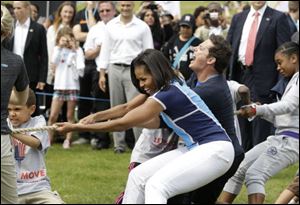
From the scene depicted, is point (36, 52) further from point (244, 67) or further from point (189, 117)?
point (189, 117)

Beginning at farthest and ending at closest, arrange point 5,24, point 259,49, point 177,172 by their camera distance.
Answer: point 259,49
point 177,172
point 5,24

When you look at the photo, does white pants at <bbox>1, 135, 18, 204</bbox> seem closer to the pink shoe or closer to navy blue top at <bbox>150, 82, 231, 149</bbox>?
navy blue top at <bbox>150, 82, 231, 149</bbox>

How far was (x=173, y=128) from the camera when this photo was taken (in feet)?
20.9

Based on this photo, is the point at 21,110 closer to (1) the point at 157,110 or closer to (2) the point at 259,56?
(1) the point at 157,110

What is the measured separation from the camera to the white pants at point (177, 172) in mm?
6031

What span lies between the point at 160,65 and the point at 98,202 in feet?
8.79

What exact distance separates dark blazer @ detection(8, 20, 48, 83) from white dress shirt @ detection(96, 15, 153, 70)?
0.87 meters

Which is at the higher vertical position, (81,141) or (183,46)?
(183,46)

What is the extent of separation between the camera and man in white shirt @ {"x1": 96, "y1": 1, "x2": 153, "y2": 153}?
37.6ft

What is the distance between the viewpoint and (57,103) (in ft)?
39.9

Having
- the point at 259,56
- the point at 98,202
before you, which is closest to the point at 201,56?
the point at 98,202

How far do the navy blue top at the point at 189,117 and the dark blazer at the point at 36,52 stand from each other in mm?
5779

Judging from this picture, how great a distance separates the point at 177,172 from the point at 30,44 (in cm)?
624

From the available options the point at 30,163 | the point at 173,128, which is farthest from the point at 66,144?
the point at 173,128
